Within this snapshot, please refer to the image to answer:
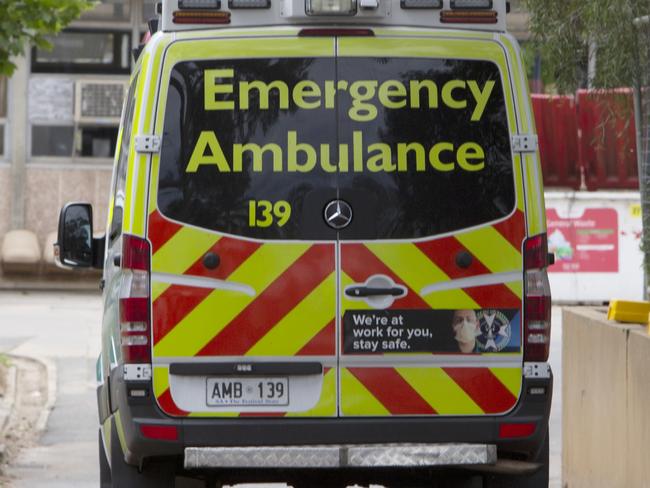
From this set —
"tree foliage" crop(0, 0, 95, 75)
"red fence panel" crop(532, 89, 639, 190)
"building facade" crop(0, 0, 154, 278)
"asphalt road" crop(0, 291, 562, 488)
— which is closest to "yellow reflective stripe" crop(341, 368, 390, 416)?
"asphalt road" crop(0, 291, 562, 488)

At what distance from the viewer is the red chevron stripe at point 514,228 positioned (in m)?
6.41

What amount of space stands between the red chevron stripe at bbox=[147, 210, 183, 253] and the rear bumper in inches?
22.6

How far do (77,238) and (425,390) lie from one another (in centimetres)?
234

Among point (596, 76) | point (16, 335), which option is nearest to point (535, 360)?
point (596, 76)

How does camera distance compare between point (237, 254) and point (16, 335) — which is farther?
point (16, 335)

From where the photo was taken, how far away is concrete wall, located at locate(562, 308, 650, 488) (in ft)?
24.9

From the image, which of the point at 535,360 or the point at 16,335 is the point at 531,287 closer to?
the point at 535,360

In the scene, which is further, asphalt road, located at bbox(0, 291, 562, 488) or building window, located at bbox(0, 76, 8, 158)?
building window, located at bbox(0, 76, 8, 158)

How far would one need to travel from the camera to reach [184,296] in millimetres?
6320

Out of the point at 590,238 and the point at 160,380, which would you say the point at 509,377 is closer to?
the point at 160,380

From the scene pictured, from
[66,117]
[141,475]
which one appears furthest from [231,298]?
[66,117]

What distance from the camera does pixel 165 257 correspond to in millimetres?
6316

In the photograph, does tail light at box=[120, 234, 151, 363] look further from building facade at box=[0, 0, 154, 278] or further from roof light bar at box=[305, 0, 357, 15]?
building facade at box=[0, 0, 154, 278]

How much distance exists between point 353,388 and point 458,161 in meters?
1.00
